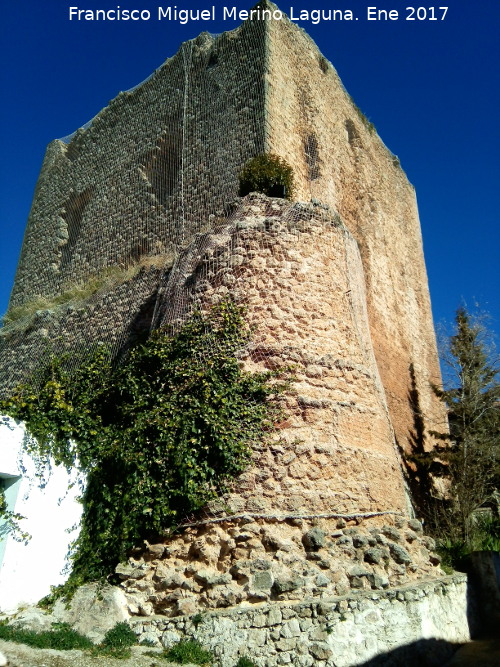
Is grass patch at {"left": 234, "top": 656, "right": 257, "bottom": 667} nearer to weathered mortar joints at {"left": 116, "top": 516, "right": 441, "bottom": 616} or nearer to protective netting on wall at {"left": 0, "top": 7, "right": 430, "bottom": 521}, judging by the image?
A: weathered mortar joints at {"left": 116, "top": 516, "right": 441, "bottom": 616}

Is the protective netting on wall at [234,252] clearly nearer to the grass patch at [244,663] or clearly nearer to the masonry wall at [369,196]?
the masonry wall at [369,196]

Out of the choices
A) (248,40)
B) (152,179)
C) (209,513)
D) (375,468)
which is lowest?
(209,513)

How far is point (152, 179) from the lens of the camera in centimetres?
1384

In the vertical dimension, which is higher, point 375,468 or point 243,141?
point 243,141

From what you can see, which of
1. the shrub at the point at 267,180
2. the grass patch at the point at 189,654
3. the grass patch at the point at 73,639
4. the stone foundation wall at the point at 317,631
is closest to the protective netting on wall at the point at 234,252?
the shrub at the point at 267,180

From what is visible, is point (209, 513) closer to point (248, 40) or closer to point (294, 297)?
point (294, 297)

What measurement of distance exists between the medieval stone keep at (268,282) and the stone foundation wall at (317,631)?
0.20m

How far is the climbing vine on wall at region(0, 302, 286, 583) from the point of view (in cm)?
699

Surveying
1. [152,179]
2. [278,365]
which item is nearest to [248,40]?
[152,179]

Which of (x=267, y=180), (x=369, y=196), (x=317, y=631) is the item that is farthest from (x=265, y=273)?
(x=369, y=196)

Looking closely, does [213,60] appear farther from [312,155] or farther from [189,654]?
[189,654]

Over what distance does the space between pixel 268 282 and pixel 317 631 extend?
13.9 feet

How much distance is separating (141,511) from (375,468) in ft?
9.16

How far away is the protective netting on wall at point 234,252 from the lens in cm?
740
